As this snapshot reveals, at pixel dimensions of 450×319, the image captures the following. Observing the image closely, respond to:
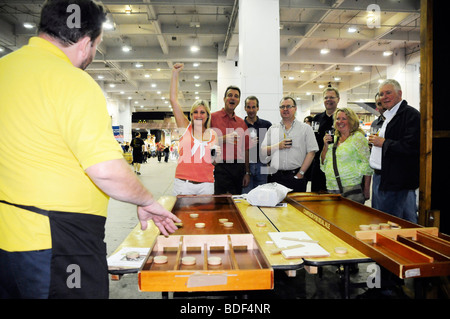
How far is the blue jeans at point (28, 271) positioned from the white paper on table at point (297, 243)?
2.98 feet

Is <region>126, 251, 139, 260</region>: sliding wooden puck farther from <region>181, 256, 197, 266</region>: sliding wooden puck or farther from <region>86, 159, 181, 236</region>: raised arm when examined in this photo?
<region>86, 159, 181, 236</region>: raised arm

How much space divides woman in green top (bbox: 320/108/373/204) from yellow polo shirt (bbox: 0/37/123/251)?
239 cm

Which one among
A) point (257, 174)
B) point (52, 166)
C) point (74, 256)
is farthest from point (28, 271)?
point (257, 174)

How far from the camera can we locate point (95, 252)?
102 cm

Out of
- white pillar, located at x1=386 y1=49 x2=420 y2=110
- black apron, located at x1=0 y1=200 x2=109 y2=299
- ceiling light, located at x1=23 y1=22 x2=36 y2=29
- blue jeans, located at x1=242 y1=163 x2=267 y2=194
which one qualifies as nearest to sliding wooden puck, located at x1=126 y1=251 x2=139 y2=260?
black apron, located at x1=0 y1=200 x2=109 y2=299

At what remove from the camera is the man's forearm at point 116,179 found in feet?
3.06

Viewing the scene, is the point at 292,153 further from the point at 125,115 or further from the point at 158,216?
the point at 125,115

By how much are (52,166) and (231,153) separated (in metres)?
2.44

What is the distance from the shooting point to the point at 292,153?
11.0 ft

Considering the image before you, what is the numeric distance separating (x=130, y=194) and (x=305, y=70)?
14271mm

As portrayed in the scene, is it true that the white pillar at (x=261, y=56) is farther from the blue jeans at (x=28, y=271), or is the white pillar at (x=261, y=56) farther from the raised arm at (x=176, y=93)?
the blue jeans at (x=28, y=271)
